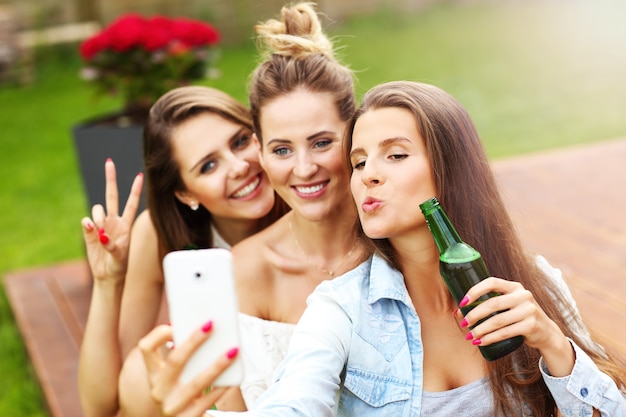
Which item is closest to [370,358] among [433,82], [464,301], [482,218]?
[464,301]

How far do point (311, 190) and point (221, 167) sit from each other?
48 cm

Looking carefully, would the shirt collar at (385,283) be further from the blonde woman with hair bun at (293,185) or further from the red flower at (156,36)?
the red flower at (156,36)

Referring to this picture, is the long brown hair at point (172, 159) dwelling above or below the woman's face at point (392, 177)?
below

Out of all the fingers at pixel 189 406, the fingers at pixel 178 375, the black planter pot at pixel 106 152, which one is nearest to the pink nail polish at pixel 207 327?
the fingers at pixel 178 375

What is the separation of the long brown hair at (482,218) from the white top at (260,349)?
0.72 metres

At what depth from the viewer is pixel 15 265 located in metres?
6.14

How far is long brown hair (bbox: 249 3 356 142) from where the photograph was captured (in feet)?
8.68

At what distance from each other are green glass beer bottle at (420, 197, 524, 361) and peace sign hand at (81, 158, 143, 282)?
110 centimetres

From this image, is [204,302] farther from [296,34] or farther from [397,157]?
[296,34]

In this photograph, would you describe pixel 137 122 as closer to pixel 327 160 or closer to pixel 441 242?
pixel 327 160

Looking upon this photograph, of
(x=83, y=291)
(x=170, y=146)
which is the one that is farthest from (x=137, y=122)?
(x=170, y=146)

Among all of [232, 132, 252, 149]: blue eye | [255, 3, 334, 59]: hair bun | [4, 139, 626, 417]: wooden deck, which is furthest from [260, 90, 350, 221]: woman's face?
[4, 139, 626, 417]: wooden deck

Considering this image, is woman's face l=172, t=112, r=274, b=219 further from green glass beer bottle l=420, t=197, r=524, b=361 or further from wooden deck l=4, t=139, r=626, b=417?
green glass beer bottle l=420, t=197, r=524, b=361

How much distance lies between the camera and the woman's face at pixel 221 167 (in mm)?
2922
